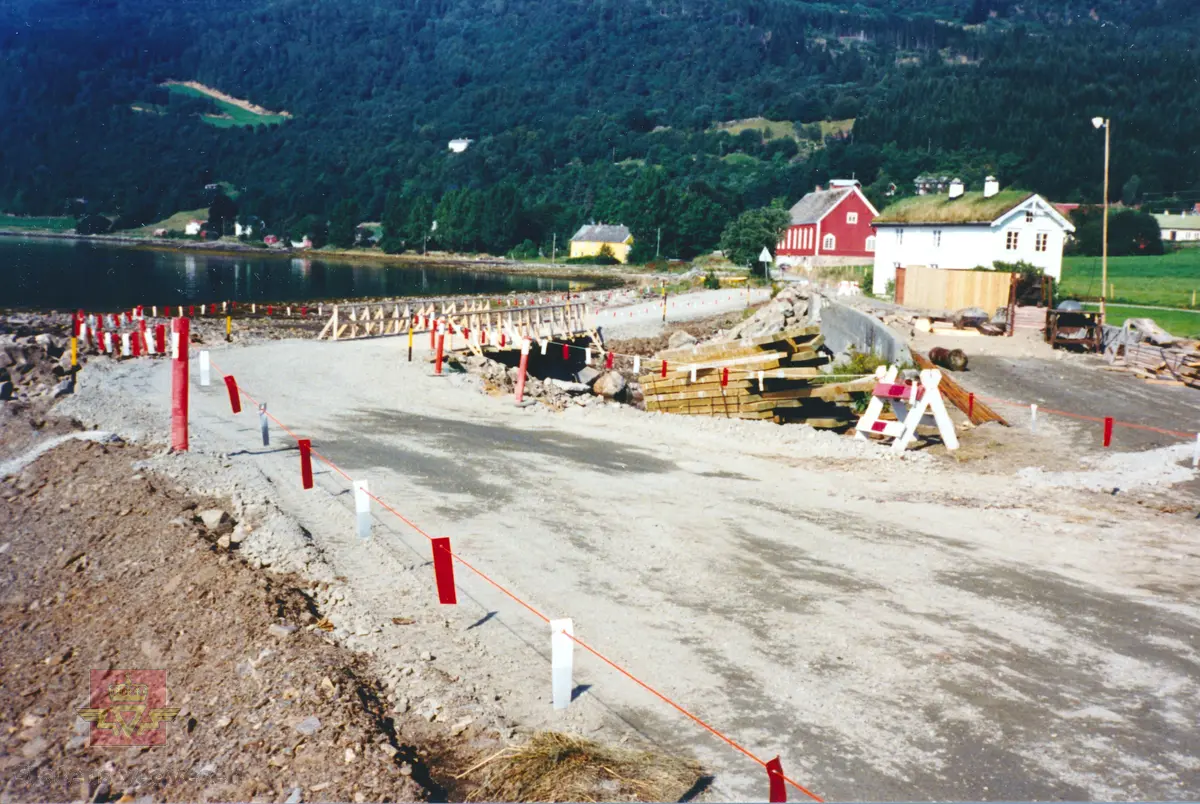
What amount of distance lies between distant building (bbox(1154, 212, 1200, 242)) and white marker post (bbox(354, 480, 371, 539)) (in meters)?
109

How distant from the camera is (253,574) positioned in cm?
1119

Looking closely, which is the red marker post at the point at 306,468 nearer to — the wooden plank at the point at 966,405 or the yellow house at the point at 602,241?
the wooden plank at the point at 966,405

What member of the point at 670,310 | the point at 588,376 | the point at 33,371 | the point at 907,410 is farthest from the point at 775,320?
the point at 33,371

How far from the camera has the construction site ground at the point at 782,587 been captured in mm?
8078

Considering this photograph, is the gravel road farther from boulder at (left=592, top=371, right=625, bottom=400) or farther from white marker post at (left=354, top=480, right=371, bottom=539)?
white marker post at (left=354, top=480, right=371, bottom=539)

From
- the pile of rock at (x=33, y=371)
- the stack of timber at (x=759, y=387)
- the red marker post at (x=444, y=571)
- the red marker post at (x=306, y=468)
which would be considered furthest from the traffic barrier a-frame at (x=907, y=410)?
the pile of rock at (x=33, y=371)

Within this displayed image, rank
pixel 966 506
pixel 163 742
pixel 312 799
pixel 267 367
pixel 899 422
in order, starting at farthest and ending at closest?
pixel 267 367, pixel 899 422, pixel 966 506, pixel 163 742, pixel 312 799

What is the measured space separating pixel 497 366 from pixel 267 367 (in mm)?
6310

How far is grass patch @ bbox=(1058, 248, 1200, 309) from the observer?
47.5 m

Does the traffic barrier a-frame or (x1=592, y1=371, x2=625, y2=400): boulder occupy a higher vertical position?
the traffic barrier a-frame

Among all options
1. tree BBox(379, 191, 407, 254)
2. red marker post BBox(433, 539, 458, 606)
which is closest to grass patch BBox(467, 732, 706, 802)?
red marker post BBox(433, 539, 458, 606)

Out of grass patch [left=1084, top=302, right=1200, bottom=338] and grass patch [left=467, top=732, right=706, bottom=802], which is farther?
grass patch [left=1084, top=302, right=1200, bottom=338]

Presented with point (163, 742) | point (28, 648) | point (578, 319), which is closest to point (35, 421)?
point (28, 648)

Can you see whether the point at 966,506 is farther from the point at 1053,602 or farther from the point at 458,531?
the point at 458,531
